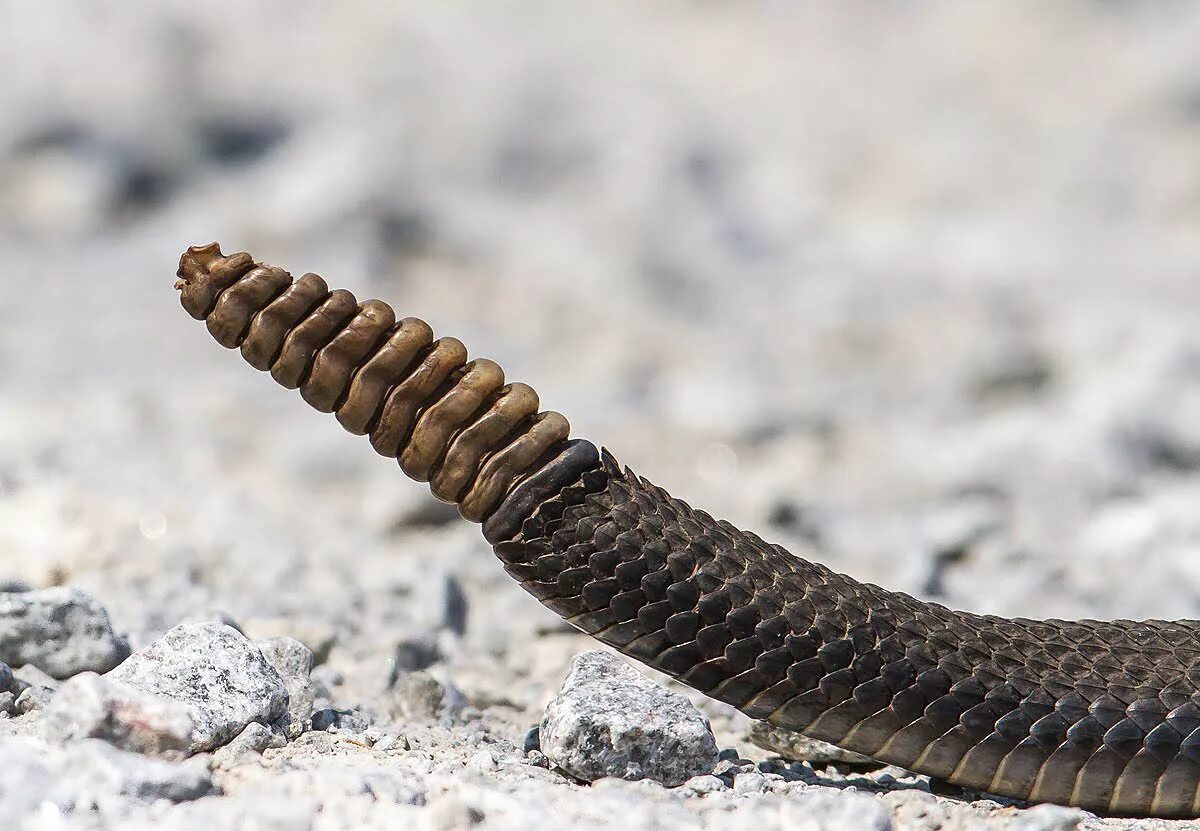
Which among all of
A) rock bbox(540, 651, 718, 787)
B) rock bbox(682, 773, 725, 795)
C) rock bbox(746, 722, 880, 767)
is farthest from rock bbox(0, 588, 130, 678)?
rock bbox(746, 722, 880, 767)

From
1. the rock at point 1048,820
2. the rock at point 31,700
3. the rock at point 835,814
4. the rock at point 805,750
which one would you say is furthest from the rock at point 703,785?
the rock at point 31,700

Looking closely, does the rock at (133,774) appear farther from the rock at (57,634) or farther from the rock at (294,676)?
the rock at (57,634)

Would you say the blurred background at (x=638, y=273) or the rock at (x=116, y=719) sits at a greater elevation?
the blurred background at (x=638, y=273)

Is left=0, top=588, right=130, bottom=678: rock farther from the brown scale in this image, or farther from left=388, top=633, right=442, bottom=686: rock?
left=388, top=633, right=442, bottom=686: rock

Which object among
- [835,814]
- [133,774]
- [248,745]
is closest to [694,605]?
[835,814]

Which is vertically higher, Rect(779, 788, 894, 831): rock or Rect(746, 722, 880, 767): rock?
Rect(746, 722, 880, 767): rock

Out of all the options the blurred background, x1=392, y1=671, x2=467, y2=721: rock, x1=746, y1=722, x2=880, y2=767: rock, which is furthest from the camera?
the blurred background

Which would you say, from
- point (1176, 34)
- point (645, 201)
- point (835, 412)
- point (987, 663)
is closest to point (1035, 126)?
point (1176, 34)

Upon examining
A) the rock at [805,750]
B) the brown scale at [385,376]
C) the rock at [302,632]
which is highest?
the brown scale at [385,376]
